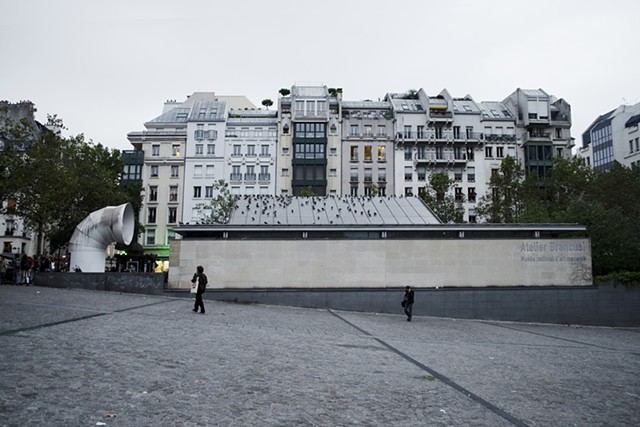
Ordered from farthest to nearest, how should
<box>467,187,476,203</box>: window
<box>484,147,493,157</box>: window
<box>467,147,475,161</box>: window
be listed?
1. <box>484,147,493,157</box>: window
2. <box>467,147,475,161</box>: window
3. <box>467,187,476,203</box>: window

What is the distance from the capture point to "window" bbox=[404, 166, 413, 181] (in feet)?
227

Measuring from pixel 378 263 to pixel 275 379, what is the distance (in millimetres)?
20499

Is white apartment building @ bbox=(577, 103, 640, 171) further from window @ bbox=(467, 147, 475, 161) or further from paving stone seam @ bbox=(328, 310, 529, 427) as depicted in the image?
paving stone seam @ bbox=(328, 310, 529, 427)

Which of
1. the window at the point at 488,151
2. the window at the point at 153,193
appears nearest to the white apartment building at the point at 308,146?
the window at the point at 153,193

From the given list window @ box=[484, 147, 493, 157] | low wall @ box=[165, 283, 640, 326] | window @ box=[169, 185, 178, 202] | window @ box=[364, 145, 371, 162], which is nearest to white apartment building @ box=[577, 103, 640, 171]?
window @ box=[484, 147, 493, 157]

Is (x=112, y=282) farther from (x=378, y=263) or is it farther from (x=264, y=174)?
(x=264, y=174)

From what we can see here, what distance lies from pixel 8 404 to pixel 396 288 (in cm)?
2323

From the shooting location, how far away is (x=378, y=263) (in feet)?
91.3

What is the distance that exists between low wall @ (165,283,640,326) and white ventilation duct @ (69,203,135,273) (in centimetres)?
523

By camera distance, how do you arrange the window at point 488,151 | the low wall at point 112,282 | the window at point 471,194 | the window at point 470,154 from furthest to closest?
the window at point 488,151 → the window at point 470,154 → the window at point 471,194 → the low wall at point 112,282

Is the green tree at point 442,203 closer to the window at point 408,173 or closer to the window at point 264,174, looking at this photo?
the window at point 408,173

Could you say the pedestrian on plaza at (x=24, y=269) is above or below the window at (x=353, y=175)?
below

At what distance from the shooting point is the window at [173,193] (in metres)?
69.1

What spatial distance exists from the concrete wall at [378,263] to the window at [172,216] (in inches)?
1688
